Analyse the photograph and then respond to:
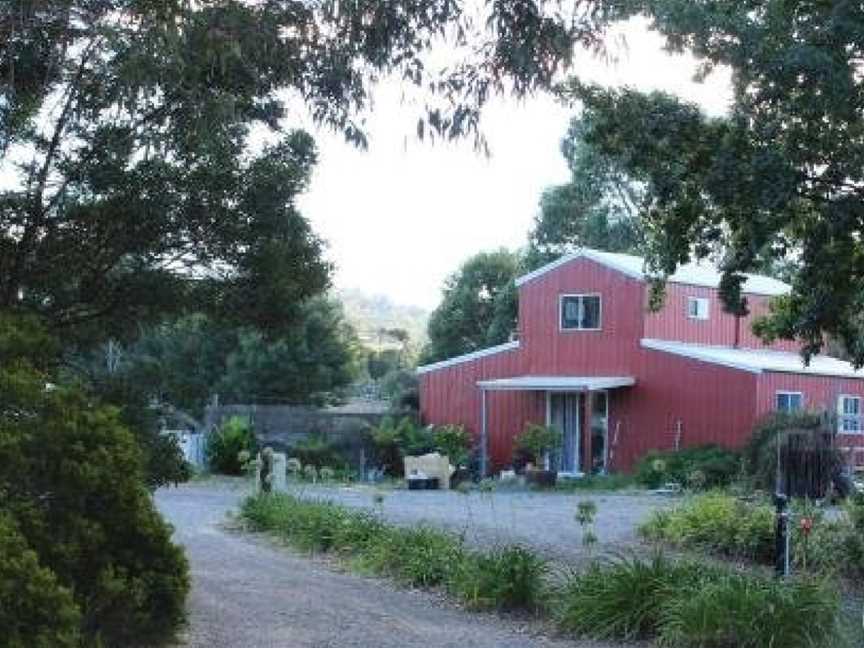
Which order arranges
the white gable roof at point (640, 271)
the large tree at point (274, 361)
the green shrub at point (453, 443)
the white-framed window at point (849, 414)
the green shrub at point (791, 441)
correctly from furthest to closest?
the large tree at point (274, 361) < the white-framed window at point (849, 414) < the white gable roof at point (640, 271) < the green shrub at point (453, 443) < the green shrub at point (791, 441)

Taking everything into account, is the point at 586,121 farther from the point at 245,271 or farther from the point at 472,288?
the point at 472,288

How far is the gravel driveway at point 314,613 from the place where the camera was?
952 cm

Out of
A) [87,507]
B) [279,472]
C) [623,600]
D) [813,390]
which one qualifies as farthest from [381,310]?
[87,507]

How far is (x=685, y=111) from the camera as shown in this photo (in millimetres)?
14656

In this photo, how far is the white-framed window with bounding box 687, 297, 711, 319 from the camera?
3491cm

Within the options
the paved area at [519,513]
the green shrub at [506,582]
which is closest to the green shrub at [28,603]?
the green shrub at [506,582]

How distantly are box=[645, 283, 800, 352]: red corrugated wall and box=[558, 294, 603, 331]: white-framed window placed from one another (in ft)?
4.80

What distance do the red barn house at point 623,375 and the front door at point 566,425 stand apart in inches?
1.0

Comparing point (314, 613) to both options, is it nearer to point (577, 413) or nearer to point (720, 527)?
point (720, 527)

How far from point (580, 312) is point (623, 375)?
2158mm

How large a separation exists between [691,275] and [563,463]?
596 centimetres

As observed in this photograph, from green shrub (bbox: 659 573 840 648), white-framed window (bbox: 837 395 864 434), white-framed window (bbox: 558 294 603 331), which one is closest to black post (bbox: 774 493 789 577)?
green shrub (bbox: 659 573 840 648)

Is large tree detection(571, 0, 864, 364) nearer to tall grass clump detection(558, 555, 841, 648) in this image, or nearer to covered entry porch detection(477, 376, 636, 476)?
tall grass clump detection(558, 555, 841, 648)

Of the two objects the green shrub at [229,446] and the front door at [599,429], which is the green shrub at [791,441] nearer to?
the front door at [599,429]
